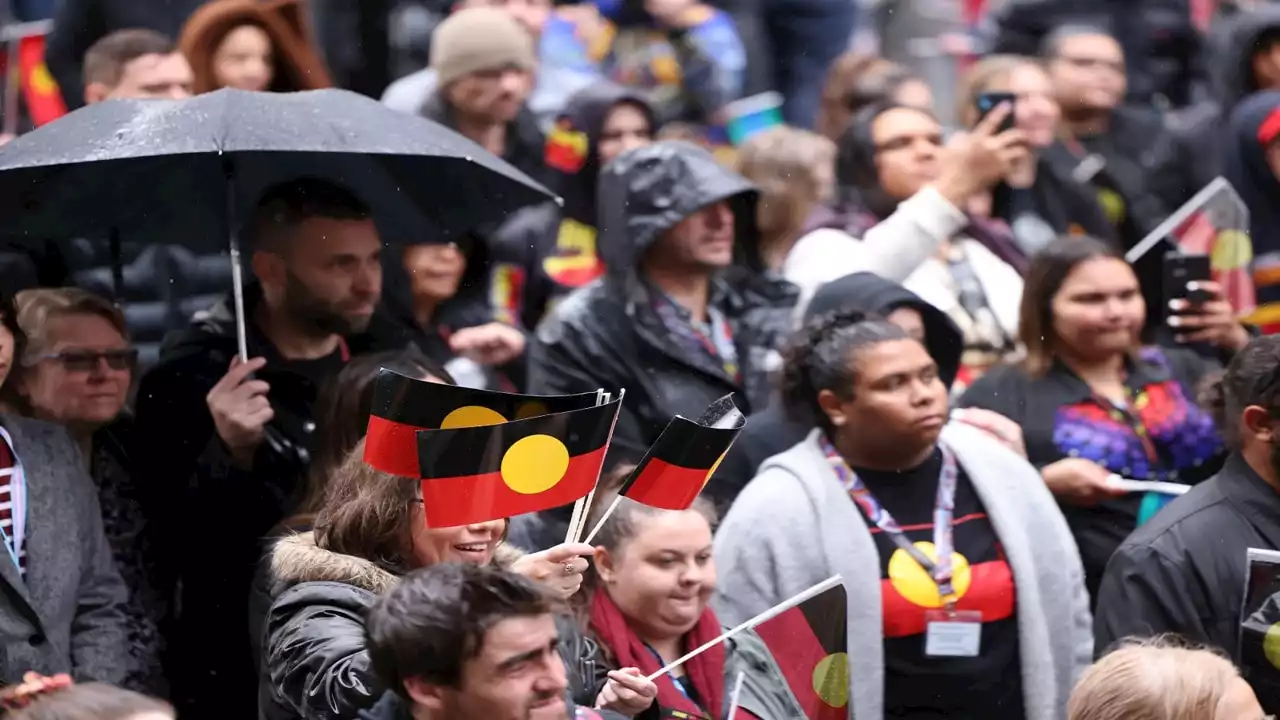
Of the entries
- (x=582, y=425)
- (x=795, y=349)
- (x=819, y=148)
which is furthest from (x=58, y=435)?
(x=819, y=148)

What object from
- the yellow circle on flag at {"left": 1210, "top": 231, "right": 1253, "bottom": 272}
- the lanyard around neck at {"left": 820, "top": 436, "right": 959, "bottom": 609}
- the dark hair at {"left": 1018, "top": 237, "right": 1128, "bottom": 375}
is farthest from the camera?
the yellow circle on flag at {"left": 1210, "top": 231, "right": 1253, "bottom": 272}

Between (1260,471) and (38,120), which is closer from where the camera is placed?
(1260,471)

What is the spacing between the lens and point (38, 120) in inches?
296

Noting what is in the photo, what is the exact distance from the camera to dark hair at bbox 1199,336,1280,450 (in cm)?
534

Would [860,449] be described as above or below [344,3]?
below

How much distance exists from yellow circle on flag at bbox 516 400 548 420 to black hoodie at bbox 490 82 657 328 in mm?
3070

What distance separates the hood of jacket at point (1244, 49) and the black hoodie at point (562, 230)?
2939 mm

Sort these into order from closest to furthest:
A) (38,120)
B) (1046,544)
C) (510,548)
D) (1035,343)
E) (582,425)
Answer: (582,425) → (510,548) → (1046,544) → (1035,343) → (38,120)

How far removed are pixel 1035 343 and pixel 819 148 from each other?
1799mm

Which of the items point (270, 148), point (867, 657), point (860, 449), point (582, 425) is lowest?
point (867, 657)

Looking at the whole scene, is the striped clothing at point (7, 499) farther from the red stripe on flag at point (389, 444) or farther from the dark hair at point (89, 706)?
the red stripe on flag at point (389, 444)

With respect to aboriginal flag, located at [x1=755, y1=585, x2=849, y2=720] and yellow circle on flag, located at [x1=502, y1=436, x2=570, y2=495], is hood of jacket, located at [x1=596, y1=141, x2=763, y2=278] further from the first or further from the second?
yellow circle on flag, located at [x1=502, y1=436, x2=570, y2=495]

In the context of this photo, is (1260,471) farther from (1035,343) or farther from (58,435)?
(58,435)

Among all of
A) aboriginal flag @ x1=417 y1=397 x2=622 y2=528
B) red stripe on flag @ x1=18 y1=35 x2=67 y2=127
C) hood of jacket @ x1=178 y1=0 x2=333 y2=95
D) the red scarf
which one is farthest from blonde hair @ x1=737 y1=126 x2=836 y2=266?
aboriginal flag @ x1=417 y1=397 x2=622 y2=528
